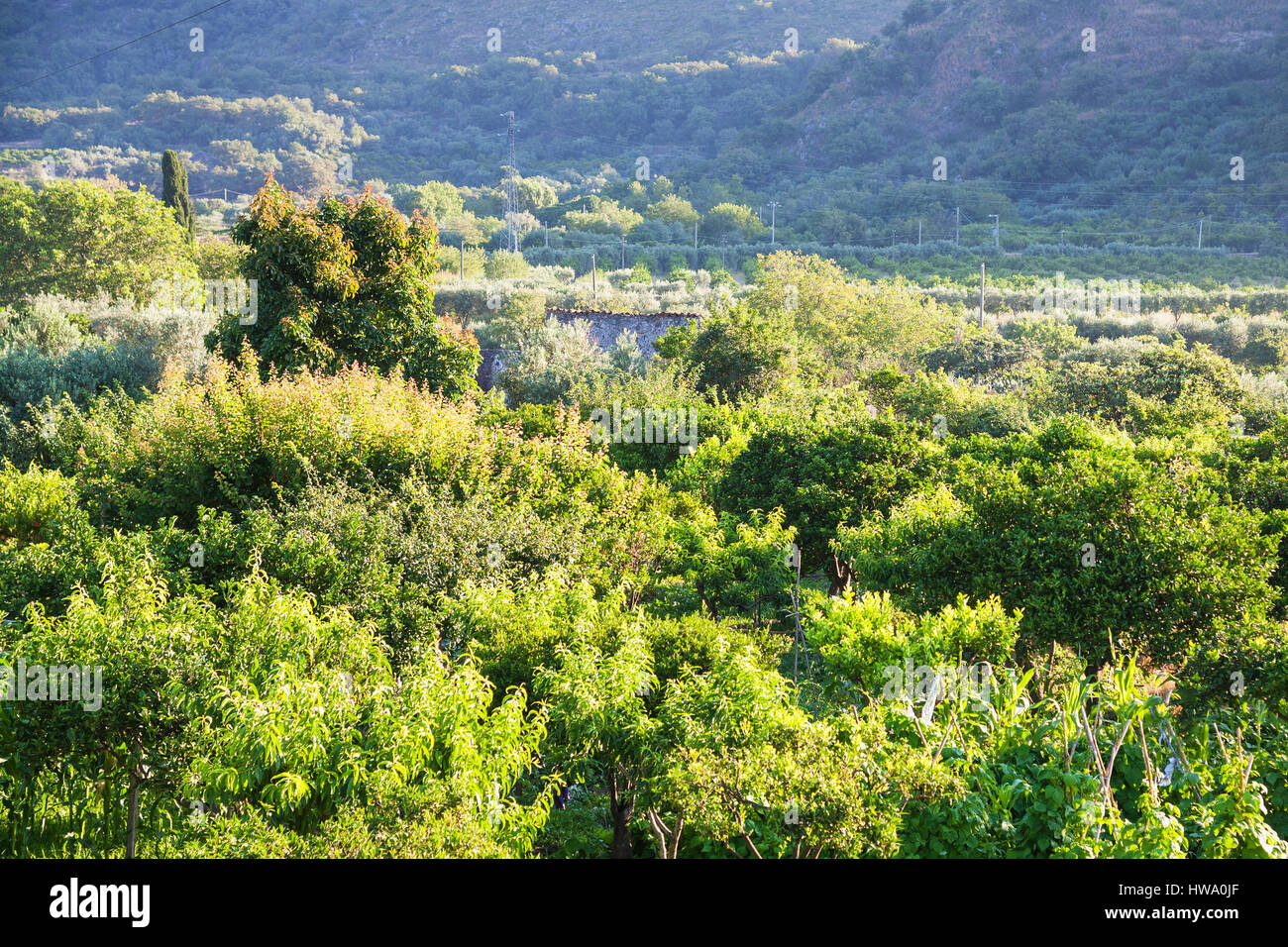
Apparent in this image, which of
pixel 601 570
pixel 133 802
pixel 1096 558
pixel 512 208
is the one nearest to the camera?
pixel 133 802

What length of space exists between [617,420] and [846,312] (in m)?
13.2

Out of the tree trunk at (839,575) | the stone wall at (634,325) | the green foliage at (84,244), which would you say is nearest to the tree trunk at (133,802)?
the tree trunk at (839,575)

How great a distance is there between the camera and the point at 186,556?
34.8 ft

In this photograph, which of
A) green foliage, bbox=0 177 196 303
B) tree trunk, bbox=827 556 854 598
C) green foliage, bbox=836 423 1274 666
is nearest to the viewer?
green foliage, bbox=836 423 1274 666

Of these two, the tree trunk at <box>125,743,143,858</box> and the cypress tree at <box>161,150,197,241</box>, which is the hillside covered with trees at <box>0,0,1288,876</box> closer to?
the tree trunk at <box>125,743,143,858</box>

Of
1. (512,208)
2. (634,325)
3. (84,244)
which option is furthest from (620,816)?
(512,208)

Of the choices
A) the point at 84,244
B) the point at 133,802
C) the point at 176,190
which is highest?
the point at 176,190

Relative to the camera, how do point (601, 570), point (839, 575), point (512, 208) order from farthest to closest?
point (512, 208) < point (839, 575) < point (601, 570)

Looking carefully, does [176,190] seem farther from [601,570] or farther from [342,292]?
[601,570]

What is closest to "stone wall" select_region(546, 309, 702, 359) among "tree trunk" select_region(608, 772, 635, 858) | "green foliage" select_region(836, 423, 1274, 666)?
"green foliage" select_region(836, 423, 1274, 666)

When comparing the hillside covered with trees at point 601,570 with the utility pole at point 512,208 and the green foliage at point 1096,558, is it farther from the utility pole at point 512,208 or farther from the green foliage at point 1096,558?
the utility pole at point 512,208

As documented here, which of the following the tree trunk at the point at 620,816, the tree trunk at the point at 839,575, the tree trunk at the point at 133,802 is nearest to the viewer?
the tree trunk at the point at 133,802

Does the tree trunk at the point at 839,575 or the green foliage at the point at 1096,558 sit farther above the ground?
the green foliage at the point at 1096,558
